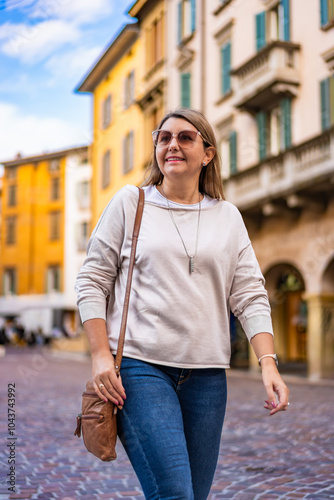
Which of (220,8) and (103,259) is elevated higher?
(220,8)

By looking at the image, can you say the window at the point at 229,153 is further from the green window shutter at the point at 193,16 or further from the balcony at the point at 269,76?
the green window shutter at the point at 193,16

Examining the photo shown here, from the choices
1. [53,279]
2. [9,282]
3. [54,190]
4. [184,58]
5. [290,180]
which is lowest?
[9,282]

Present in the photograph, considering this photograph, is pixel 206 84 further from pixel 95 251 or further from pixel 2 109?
pixel 95 251

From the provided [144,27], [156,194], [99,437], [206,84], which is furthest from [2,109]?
[144,27]

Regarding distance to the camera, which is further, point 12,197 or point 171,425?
point 12,197

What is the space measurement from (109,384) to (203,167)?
2.87ft

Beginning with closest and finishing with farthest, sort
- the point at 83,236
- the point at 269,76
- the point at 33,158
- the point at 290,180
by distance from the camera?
the point at 33,158, the point at 290,180, the point at 269,76, the point at 83,236

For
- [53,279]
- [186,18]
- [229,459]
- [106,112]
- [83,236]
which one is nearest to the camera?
[229,459]

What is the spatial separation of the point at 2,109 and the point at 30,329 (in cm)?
3664

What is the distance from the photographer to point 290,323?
22.0 meters

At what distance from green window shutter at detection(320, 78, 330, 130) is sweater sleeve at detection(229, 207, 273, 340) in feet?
42.3

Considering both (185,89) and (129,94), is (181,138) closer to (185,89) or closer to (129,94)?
(185,89)

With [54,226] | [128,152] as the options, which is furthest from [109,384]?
[54,226]

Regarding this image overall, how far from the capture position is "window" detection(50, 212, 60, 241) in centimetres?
3616
